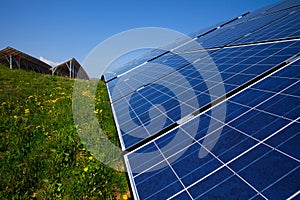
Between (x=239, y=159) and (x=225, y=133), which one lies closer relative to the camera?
(x=239, y=159)

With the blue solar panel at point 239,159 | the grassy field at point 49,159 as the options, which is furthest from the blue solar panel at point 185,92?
the grassy field at point 49,159

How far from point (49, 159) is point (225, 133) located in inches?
170

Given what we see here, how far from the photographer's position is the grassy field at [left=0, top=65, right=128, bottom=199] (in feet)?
16.6

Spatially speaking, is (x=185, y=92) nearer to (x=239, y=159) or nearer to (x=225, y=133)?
(x=225, y=133)

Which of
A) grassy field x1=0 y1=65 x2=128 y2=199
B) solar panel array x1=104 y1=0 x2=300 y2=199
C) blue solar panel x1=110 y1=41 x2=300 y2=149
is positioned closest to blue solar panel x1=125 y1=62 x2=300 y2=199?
solar panel array x1=104 y1=0 x2=300 y2=199

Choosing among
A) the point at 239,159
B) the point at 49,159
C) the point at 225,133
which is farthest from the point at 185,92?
the point at 49,159

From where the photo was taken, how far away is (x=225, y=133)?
381cm

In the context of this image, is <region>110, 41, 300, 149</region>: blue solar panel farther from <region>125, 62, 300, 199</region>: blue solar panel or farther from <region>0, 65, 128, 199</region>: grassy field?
<region>0, 65, 128, 199</region>: grassy field

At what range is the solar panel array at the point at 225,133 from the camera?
286 centimetres

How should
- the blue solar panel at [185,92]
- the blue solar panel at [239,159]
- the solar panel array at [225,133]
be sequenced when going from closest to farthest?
1. the blue solar panel at [239,159]
2. the solar panel array at [225,133]
3. the blue solar panel at [185,92]

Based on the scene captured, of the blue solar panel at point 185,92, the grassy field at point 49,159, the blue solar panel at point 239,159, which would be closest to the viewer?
the blue solar panel at point 239,159

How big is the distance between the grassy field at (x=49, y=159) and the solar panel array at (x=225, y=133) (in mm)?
1034

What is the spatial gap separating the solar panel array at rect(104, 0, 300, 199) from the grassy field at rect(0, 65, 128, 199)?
1.03 metres

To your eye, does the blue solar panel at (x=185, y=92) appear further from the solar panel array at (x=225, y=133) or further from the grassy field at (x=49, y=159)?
the grassy field at (x=49, y=159)
